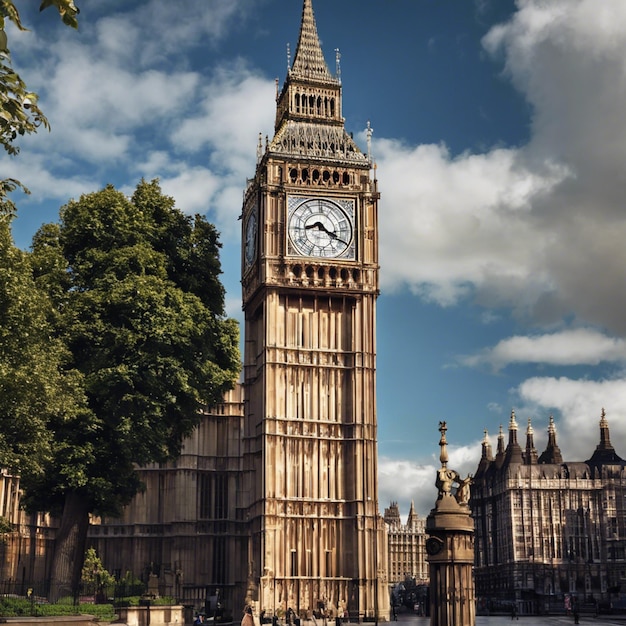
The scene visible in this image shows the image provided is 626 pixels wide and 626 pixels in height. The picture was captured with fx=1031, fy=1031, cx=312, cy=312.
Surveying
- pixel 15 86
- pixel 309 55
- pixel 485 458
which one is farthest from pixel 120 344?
pixel 485 458

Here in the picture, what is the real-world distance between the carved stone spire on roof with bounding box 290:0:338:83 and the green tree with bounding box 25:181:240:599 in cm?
3883

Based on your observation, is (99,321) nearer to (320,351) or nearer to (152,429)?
(152,429)

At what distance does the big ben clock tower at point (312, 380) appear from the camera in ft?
204

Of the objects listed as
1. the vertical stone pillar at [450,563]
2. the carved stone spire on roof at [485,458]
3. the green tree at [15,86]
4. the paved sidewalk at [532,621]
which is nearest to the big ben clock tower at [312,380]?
the paved sidewalk at [532,621]

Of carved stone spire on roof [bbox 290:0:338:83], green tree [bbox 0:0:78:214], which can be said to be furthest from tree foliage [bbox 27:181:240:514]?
carved stone spire on roof [bbox 290:0:338:83]

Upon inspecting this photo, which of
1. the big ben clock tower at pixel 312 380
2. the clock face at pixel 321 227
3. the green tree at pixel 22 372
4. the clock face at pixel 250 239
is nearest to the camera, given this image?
the green tree at pixel 22 372

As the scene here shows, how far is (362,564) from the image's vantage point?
204ft

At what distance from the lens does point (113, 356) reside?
117ft

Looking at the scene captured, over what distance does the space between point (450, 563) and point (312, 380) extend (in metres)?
42.5

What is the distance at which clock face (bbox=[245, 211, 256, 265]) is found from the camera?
6994 centimetres

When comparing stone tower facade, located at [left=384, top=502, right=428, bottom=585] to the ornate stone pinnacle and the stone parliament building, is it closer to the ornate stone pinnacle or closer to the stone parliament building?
the stone parliament building

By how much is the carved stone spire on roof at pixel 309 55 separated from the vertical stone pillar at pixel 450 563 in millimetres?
55328

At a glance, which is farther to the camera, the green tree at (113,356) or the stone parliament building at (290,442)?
the stone parliament building at (290,442)

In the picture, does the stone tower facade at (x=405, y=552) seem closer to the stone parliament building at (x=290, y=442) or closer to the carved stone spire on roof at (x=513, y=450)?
the carved stone spire on roof at (x=513, y=450)
